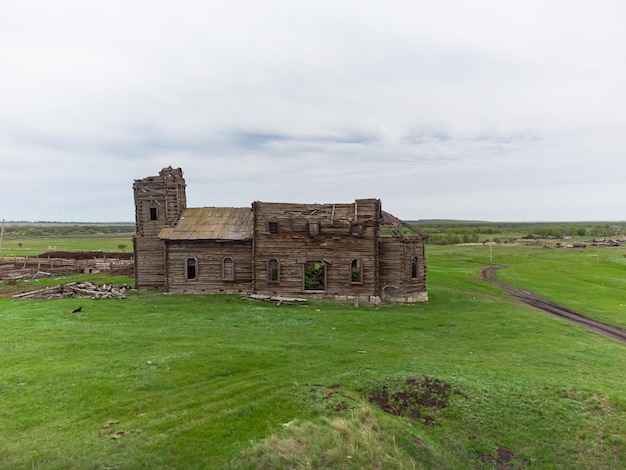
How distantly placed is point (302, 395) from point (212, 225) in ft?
81.4

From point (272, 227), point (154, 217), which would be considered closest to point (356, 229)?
point (272, 227)

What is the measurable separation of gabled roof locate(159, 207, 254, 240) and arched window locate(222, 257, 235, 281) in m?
2.15

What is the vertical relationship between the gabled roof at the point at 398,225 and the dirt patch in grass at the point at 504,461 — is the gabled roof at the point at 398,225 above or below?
above

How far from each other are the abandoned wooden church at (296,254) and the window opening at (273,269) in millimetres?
90

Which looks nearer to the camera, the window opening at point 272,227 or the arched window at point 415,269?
the window opening at point 272,227

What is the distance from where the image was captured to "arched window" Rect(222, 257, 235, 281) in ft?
109

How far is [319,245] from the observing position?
31359 mm

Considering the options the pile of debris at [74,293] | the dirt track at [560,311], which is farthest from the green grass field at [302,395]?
the pile of debris at [74,293]

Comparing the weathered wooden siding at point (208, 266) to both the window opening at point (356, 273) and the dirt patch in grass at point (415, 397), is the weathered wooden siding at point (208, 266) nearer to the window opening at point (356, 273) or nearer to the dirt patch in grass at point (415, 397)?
the window opening at point (356, 273)

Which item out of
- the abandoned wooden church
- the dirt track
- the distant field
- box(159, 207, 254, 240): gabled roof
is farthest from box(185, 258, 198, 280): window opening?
the dirt track

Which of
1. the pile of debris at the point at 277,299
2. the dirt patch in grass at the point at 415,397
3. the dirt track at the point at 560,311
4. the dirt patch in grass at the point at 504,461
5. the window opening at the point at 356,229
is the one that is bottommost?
the dirt track at the point at 560,311

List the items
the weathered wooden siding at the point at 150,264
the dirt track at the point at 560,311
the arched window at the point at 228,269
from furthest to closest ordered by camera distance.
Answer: the weathered wooden siding at the point at 150,264
the arched window at the point at 228,269
the dirt track at the point at 560,311

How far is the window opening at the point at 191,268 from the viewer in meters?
33.6

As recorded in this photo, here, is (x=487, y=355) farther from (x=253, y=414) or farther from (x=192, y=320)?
(x=192, y=320)
